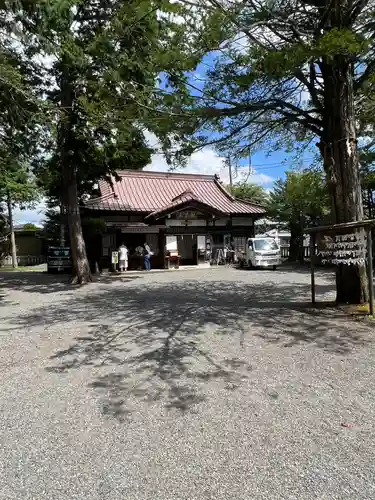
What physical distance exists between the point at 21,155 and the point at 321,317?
35.8ft

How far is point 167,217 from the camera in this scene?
23.9 metres

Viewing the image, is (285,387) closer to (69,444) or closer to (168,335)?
(69,444)

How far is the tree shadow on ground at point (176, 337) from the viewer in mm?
4379

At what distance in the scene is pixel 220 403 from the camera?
12.7 feet

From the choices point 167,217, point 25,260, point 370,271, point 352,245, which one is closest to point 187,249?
point 167,217

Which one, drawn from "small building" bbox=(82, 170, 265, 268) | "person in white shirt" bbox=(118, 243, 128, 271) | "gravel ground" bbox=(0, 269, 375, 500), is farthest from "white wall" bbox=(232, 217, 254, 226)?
"gravel ground" bbox=(0, 269, 375, 500)

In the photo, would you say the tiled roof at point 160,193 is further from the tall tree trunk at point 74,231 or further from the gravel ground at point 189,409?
the gravel ground at point 189,409

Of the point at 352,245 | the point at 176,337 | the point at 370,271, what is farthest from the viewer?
the point at 352,245

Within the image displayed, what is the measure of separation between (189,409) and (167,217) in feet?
67.0

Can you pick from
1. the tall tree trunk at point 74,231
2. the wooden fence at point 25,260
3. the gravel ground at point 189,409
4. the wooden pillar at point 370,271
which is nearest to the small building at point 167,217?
the tall tree trunk at point 74,231

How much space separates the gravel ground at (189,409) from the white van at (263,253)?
13890 millimetres

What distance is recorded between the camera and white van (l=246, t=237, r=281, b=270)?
70.8 ft

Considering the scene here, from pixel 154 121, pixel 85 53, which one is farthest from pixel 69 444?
pixel 85 53

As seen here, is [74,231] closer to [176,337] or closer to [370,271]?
[176,337]
